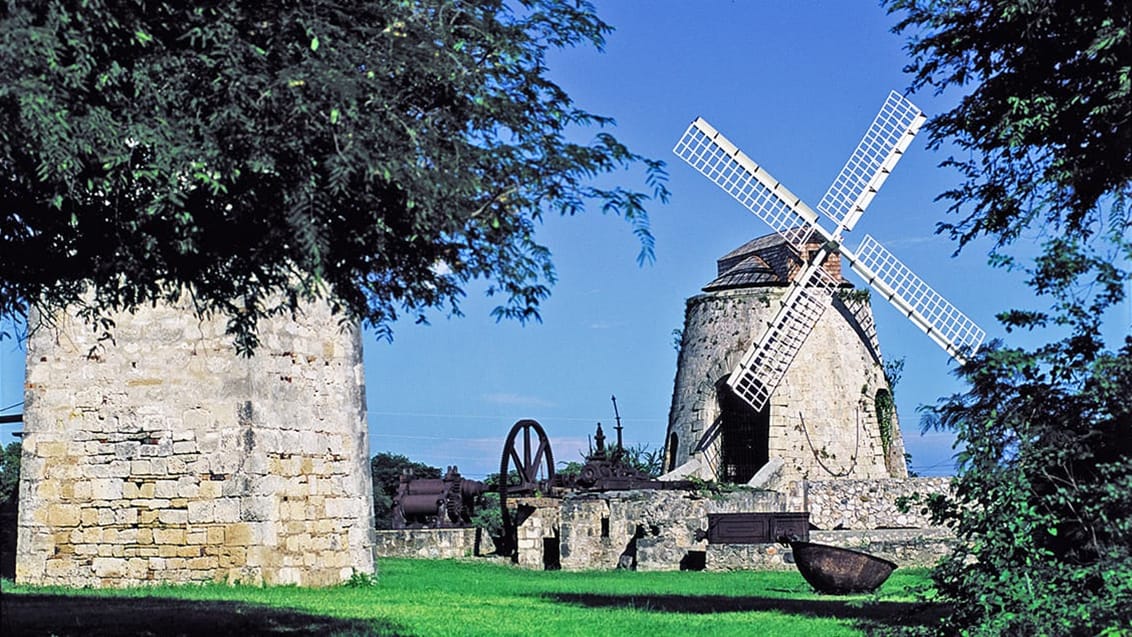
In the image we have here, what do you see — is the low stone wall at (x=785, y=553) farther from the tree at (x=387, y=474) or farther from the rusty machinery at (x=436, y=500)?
the tree at (x=387, y=474)

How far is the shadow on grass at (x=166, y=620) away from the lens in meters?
10.2

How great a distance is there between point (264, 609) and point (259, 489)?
2.64m

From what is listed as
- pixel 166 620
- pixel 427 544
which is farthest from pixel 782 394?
pixel 166 620

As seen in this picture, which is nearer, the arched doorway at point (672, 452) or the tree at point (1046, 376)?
the tree at point (1046, 376)

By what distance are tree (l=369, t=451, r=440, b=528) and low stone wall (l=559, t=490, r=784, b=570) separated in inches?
758

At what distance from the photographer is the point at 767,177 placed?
94.7 feet

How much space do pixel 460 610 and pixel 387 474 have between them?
34.4 m

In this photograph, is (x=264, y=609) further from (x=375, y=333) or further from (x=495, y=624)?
(x=375, y=333)

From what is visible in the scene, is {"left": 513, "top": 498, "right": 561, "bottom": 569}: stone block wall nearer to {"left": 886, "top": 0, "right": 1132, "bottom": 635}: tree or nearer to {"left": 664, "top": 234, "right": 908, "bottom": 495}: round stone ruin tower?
{"left": 664, "top": 234, "right": 908, "bottom": 495}: round stone ruin tower

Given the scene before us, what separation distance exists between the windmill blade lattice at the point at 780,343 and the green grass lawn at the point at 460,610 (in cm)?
998

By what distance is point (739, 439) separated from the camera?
29.7 meters

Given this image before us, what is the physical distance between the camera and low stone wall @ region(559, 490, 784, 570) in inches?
890

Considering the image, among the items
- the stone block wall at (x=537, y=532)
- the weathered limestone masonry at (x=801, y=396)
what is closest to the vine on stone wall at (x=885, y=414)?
the weathered limestone masonry at (x=801, y=396)

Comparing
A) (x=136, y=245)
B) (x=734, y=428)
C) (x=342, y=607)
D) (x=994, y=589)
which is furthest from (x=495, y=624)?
(x=734, y=428)
